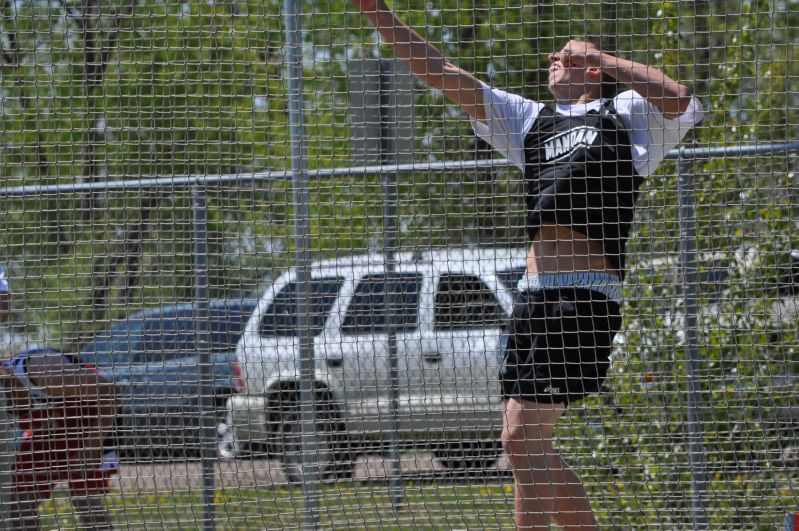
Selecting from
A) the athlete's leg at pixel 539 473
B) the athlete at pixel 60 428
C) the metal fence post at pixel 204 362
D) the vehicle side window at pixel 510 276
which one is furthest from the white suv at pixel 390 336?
the athlete's leg at pixel 539 473

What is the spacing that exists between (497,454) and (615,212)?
1371 millimetres

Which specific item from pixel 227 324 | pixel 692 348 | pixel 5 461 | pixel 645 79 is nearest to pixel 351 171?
pixel 227 324

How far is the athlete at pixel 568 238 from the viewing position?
3396mm

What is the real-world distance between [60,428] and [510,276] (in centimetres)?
204

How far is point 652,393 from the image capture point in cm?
424

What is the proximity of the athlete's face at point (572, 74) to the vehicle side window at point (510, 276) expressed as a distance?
1.10m

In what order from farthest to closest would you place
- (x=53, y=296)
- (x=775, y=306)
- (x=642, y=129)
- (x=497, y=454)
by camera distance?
(x=53, y=296), (x=497, y=454), (x=775, y=306), (x=642, y=129)

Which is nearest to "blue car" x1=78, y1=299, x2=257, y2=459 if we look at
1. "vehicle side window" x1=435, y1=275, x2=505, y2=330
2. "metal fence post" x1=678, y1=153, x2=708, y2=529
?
"vehicle side window" x1=435, y1=275, x2=505, y2=330

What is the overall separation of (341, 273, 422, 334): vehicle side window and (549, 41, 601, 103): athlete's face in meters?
1.08

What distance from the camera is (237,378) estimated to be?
14.8 feet

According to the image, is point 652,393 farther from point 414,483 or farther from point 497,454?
point 414,483

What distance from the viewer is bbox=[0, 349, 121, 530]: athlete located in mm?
3971

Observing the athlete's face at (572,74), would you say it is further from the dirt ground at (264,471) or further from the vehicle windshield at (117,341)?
the vehicle windshield at (117,341)

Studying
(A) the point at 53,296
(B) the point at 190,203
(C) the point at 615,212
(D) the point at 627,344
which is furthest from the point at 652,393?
(A) the point at 53,296
